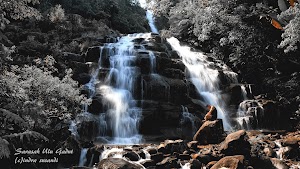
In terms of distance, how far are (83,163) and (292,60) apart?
60.7 ft

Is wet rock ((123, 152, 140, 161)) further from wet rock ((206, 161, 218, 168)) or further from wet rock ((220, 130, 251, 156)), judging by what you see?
wet rock ((220, 130, 251, 156))

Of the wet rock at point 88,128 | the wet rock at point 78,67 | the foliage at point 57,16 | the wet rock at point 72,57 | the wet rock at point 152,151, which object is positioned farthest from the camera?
the foliage at point 57,16

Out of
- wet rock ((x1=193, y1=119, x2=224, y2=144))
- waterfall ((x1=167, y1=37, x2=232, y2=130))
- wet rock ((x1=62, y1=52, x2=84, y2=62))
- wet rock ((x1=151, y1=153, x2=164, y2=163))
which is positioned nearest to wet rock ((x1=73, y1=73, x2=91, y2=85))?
wet rock ((x1=62, y1=52, x2=84, y2=62))

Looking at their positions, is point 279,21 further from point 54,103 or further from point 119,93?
point 54,103

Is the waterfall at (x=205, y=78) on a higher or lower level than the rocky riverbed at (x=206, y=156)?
higher

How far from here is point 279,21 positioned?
20344mm

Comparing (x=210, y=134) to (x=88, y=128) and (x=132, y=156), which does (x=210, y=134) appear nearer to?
(x=132, y=156)

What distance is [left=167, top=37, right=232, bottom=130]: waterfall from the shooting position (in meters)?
21.0

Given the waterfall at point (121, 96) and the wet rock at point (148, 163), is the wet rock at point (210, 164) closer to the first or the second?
the wet rock at point (148, 163)

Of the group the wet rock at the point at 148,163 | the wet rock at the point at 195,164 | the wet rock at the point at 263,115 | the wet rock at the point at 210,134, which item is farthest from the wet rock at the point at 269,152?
the wet rock at the point at 263,115

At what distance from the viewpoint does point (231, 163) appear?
413 inches

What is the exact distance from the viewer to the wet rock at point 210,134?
563 inches

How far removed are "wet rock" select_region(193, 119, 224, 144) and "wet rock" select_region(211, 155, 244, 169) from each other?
3.41m

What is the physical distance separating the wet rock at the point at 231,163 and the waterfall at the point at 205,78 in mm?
8577
